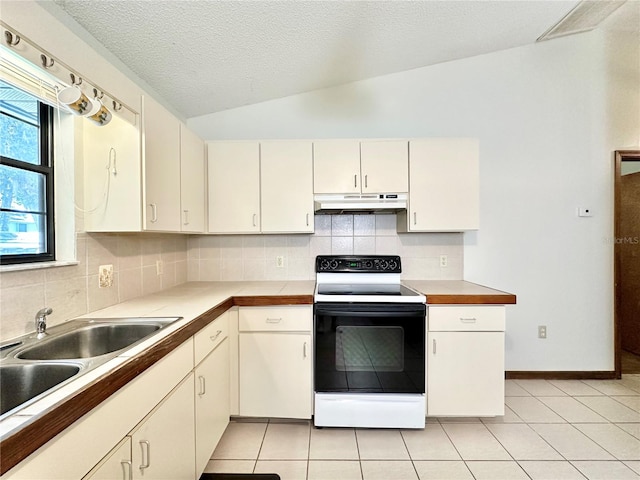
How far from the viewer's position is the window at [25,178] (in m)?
1.29

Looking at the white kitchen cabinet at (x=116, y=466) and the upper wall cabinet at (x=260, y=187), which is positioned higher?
the upper wall cabinet at (x=260, y=187)

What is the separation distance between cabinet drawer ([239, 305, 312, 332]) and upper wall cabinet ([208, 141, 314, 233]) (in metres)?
0.67

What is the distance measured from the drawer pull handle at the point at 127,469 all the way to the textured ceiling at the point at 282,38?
6.37 ft

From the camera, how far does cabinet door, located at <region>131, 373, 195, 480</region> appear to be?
3.35 feet

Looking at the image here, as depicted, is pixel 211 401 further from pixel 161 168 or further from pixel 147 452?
pixel 161 168

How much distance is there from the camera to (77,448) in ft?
2.49

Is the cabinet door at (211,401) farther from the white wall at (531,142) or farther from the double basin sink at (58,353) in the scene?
the white wall at (531,142)

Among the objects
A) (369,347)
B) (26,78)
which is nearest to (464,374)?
(369,347)

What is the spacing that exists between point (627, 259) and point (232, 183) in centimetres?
401

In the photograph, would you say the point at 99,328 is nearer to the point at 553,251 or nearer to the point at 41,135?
the point at 41,135

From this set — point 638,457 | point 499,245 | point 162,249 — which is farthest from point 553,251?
point 162,249

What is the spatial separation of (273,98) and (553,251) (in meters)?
2.81

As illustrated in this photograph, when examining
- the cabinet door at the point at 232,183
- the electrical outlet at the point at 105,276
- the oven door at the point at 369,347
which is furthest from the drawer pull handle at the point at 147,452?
the cabinet door at the point at 232,183

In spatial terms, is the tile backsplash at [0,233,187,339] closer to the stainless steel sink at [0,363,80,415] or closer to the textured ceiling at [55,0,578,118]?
the stainless steel sink at [0,363,80,415]
